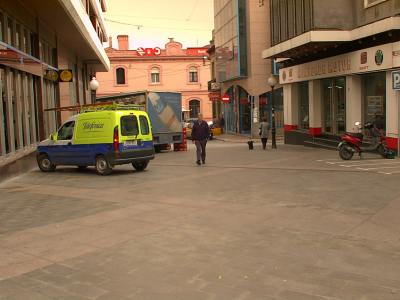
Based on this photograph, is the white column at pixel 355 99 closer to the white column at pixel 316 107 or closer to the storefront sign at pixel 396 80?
the white column at pixel 316 107

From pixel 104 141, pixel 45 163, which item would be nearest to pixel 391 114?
pixel 104 141

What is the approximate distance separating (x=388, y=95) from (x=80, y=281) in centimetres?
1524

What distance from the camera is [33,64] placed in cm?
1836

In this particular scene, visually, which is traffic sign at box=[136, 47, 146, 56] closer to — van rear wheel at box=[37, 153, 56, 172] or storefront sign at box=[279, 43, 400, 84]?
storefront sign at box=[279, 43, 400, 84]

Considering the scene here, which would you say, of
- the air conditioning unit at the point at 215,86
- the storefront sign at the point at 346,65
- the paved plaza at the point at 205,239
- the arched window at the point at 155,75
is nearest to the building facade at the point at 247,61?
the air conditioning unit at the point at 215,86

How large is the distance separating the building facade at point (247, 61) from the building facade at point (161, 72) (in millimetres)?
24795

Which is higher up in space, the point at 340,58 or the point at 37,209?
the point at 340,58

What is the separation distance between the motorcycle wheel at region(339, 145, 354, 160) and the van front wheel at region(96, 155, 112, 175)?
24.8 feet

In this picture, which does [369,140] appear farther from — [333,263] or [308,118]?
[333,263]

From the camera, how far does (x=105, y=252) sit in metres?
6.60

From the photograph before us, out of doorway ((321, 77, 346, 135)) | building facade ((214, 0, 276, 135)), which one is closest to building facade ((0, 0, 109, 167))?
doorway ((321, 77, 346, 135))

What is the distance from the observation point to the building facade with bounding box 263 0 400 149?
18.2 meters

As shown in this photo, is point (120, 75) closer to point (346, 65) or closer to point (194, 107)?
point (194, 107)

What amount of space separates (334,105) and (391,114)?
Result: 5.35m
